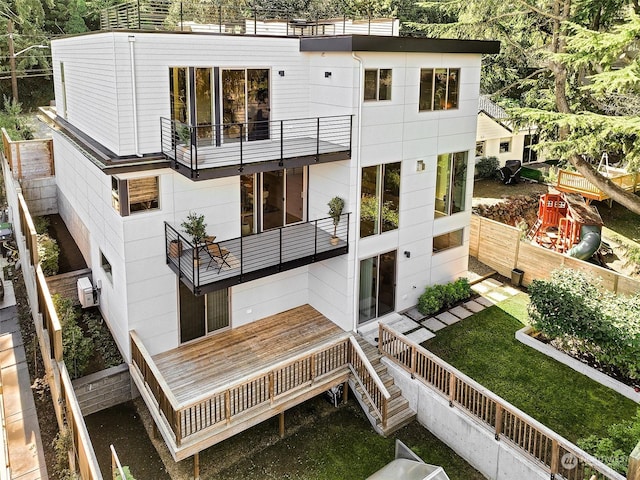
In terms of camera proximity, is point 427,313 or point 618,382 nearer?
point 618,382

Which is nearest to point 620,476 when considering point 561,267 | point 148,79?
point 561,267

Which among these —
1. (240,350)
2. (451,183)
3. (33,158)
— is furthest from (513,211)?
(33,158)

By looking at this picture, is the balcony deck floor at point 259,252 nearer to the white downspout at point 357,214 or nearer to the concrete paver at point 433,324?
the white downspout at point 357,214

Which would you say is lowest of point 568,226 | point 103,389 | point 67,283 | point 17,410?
point 17,410

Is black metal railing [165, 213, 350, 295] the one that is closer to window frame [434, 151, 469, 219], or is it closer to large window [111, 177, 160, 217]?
large window [111, 177, 160, 217]

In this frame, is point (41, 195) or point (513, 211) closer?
point (41, 195)

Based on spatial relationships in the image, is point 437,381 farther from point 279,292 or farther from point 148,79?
point 148,79

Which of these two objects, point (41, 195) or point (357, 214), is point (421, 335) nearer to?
point (357, 214)

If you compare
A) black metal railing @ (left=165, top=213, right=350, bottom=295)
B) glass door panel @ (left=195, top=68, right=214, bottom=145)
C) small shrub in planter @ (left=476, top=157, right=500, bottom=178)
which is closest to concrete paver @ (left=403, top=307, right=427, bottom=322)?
black metal railing @ (left=165, top=213, right=350, bottom=295)
